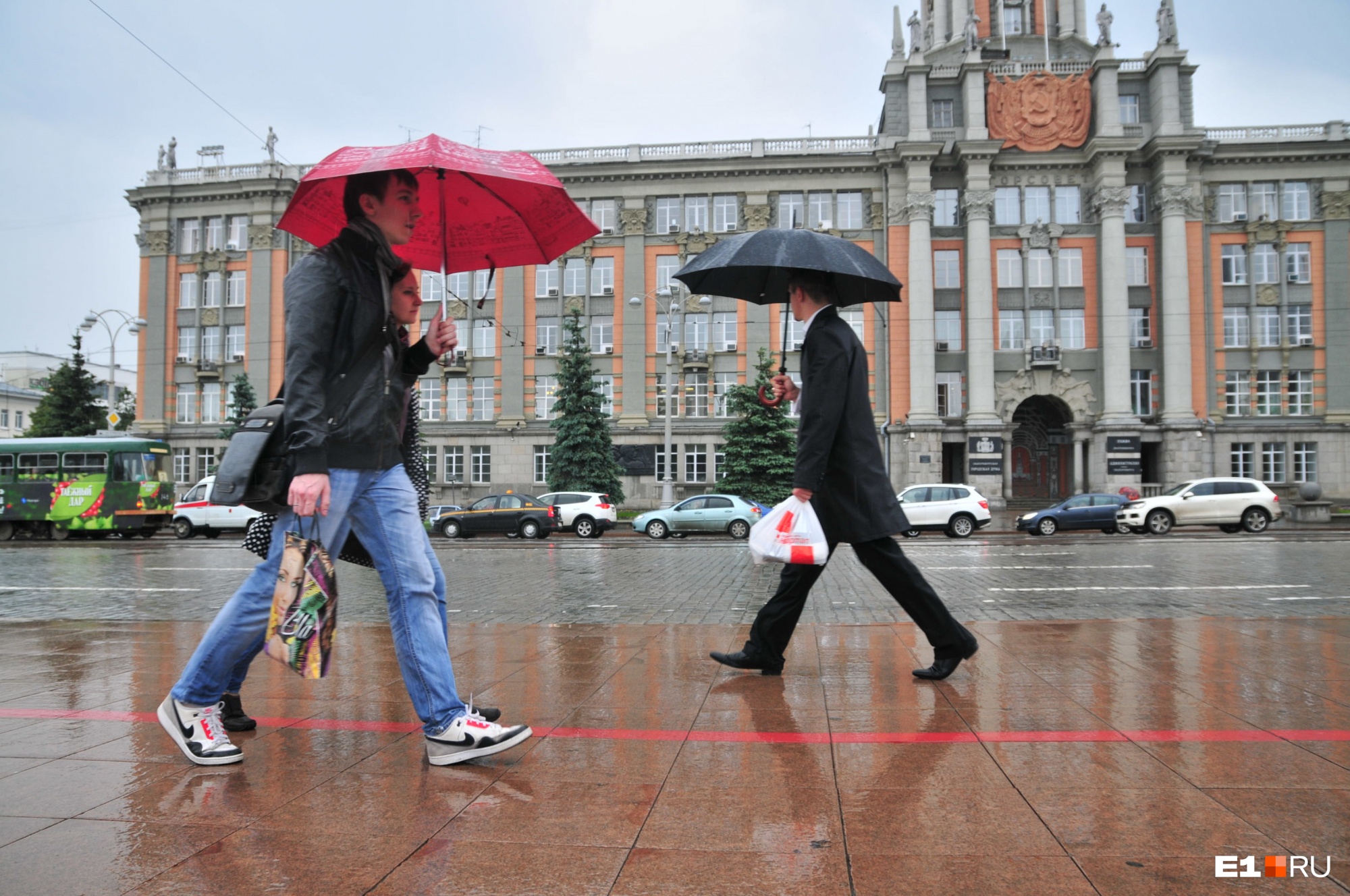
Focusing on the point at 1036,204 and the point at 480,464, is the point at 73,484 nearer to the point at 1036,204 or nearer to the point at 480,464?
the point at 480,464

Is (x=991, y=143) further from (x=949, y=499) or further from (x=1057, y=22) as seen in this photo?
(x=949, y=499)

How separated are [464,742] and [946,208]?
145 feet

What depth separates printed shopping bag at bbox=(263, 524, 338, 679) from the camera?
9.93ft

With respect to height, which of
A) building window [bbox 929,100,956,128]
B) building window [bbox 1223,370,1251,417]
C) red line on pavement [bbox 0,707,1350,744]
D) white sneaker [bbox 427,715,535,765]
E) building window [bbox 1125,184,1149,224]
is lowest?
red line on pavement [bbox 0,707,1350,744]

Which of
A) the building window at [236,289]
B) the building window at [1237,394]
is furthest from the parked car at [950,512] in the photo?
the building window at [236,289]

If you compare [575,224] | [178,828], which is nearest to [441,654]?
[178,828]

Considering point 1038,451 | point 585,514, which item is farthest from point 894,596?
point 1038,451

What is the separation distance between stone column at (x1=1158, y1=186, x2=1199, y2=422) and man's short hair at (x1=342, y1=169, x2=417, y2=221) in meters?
43.8

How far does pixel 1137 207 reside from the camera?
4231 cm

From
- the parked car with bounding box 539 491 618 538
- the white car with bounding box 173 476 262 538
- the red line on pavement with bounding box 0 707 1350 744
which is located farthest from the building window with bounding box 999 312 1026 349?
the red line on pavement with bounding box 0 707 1350 744

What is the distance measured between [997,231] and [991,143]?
13.4 feet

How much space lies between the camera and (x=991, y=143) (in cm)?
4122

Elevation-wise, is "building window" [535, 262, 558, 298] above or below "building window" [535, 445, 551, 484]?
above

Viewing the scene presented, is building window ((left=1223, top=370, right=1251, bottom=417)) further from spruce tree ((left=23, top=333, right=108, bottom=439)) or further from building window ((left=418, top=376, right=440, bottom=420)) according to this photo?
spruce tree ((left=23, top=333, right=108, bottom=439))
